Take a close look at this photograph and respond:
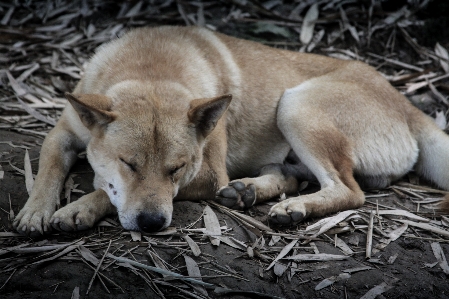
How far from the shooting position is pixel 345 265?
3428 mm

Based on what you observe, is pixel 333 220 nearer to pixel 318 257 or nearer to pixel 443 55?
pixel 318 257

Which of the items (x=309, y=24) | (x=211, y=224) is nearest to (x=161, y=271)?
(x=211, y=224)

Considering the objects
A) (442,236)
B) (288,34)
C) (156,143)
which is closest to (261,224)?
(156,143)

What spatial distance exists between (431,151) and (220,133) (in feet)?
6.95

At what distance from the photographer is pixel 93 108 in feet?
10.9

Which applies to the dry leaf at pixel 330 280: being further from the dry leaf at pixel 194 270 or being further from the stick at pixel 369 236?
the dry leaf at pixel 194 270

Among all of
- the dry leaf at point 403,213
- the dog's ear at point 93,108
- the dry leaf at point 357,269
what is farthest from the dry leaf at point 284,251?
the dog's ear at point 93,108

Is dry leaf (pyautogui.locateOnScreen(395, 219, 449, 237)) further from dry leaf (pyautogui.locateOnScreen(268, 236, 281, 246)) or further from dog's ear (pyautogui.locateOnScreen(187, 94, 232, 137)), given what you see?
dog's ear (pyautogui.locateOnScreen(187, 94, 232, 137))

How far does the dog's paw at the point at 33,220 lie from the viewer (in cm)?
332

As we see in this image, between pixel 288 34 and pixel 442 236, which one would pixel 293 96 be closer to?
pixel 442 236

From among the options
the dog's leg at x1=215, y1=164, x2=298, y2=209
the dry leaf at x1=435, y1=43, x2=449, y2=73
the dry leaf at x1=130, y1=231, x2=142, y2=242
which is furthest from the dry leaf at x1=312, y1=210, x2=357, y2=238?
the dry leaf at x1=435, y1=43, x2=449, y2=73

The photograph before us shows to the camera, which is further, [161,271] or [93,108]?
[93,108]

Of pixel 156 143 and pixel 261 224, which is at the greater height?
pixel 156 143

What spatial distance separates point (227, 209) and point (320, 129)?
1225 mm
